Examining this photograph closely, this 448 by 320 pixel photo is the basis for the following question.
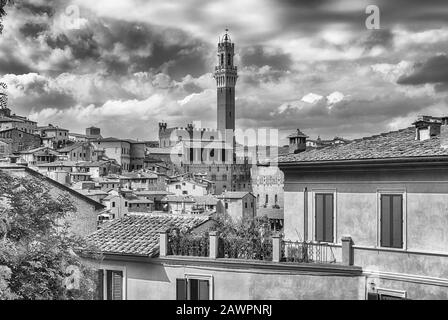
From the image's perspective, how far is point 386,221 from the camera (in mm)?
6789

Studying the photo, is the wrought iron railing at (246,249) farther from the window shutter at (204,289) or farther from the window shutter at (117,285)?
the window shutter at (117,285)

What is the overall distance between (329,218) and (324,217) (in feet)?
0.25

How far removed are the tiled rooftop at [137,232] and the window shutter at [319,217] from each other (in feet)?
6.50

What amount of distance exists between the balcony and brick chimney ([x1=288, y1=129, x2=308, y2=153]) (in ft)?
4.95

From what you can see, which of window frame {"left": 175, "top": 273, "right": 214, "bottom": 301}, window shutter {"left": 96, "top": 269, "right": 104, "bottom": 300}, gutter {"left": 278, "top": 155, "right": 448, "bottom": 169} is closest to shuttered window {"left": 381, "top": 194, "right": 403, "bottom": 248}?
gutter {"left": 278, "top": 155, "right": 448, "bottom": 169}

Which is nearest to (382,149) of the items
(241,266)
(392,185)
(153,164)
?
(392,185)

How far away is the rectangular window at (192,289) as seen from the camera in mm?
7384

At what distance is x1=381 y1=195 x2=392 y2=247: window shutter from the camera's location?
676 cm

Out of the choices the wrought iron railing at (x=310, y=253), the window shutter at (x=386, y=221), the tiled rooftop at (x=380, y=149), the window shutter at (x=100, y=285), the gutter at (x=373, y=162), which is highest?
the tiled rooftop at (x=380, y=149)

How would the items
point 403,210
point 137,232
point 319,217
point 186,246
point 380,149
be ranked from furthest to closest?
point 137,232 → point 186,246 → point 319,217 → point 380,149 → point 403,210

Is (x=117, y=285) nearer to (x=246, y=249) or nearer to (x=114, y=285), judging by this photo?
(x=114, y=285)

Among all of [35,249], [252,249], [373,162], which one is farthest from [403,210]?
[35,249]

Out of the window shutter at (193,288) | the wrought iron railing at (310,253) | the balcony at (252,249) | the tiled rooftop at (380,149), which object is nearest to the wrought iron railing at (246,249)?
the balcony at (252,249)

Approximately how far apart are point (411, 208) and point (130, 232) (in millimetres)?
4019
